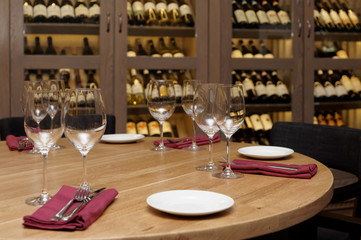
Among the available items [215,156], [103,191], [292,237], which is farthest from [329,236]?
[103,191]

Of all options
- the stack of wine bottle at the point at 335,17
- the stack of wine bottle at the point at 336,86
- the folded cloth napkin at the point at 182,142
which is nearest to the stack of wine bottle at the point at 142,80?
the stack of wine bottle at the point at 336,86

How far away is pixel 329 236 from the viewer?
1.35 metres

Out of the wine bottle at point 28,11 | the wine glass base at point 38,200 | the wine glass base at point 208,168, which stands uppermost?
the wine bottle at point 28,11

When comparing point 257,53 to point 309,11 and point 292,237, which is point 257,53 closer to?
point 309,11

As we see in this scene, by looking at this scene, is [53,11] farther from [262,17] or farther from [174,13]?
[262,17]

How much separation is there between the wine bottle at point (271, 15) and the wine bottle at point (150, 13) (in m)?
0.88

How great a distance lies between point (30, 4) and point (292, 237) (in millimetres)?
2302

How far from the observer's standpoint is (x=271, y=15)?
3426mm

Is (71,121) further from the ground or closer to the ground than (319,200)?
further from the ground

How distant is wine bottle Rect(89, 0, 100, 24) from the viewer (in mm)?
2943

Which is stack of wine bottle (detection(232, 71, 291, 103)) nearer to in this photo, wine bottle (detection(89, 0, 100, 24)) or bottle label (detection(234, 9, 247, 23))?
bottle label (detection(234, 9, 247, 23))

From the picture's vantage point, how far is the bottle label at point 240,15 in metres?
3.28

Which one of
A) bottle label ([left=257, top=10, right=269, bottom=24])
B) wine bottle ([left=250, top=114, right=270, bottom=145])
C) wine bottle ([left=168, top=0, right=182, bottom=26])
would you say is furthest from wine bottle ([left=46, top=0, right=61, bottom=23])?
wine bottle ([left=250, top=114, right=270, bottom=145])

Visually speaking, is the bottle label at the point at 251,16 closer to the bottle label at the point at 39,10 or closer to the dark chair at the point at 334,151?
the bottle label at the point at 39,10
